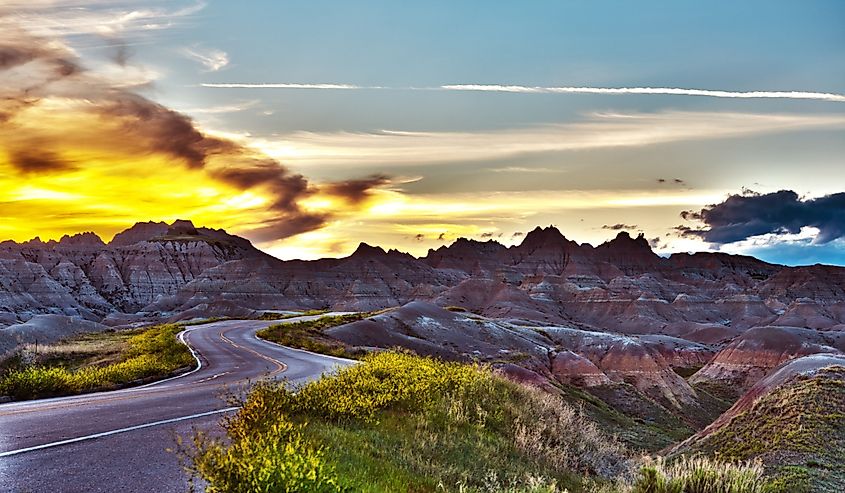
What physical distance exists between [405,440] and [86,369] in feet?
74.6

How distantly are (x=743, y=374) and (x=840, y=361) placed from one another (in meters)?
95.7

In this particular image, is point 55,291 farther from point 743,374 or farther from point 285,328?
point 743,374

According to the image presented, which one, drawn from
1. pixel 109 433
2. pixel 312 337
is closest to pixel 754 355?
pixel 312 337

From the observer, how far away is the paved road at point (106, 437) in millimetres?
10891

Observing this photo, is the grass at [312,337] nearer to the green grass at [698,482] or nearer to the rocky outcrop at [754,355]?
the green grass at [698,482]

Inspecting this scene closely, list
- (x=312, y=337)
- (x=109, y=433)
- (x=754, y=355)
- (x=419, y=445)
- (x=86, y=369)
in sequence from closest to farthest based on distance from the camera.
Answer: (x=109, y=433) < (x=419, y=445) < (x=86, y=369) < (x=312, y=337) < (x=754, y=355)

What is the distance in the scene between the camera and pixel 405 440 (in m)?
14.8

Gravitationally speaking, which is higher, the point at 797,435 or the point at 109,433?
the point at 109,433

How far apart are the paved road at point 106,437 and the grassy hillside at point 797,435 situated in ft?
60.7

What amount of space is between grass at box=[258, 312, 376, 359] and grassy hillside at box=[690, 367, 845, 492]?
21379mm

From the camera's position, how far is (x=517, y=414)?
20234mm

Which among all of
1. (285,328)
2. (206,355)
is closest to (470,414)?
(206,355)

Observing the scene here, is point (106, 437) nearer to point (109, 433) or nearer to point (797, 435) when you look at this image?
point (109, 433)

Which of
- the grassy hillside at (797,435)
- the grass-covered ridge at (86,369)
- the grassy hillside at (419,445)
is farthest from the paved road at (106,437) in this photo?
the grassy hillside at (797,435)
